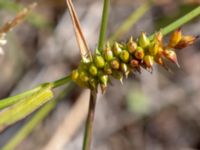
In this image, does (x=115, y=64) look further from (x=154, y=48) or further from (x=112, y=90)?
(x=112, y=90)

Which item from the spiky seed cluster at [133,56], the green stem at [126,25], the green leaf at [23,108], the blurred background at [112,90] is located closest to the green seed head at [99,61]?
the spiky seed cluster at [133,56]

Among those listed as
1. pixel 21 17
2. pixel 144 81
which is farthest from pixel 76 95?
pixel 21 17

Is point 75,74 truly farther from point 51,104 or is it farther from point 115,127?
point 115,127

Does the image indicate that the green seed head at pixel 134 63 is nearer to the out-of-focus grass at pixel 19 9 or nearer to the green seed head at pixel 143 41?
the green seed head at pixel 143 41

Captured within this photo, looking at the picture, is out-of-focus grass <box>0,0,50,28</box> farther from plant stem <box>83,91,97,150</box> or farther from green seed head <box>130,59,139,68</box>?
green seed head <box>130,59,139,68</box>

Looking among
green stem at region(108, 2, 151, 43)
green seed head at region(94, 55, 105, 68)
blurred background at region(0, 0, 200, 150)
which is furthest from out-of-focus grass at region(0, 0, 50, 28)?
green seed head at region(94, 55, 105, 68)
